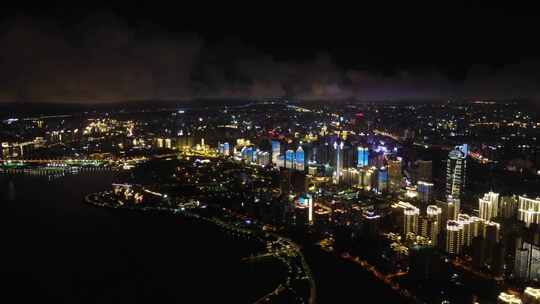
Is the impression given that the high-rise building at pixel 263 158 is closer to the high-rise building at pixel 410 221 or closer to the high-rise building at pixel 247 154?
the high-rise building at pixel 247 154

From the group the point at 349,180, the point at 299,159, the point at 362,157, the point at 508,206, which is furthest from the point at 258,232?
the point at 299,159

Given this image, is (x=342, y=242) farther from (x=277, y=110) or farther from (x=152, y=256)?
(x=277, y=110)

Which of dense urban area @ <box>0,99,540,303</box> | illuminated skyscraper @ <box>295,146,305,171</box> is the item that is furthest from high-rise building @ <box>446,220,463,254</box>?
illuminated skyscraper @ <box>295,146,305,171</box>

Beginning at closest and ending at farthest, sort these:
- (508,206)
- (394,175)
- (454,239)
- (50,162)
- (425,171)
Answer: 1. (454,239)
2. (508,206)
3. (425,171)
4. (394,175)
5. (50,162)

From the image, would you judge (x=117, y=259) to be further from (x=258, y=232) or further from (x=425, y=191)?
(x=425, y=191)

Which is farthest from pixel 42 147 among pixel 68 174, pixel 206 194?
pixel 206 194

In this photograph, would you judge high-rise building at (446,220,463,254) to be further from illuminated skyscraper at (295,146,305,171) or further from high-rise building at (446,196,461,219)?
illuminated skyscraper at (295,146,305,171)
